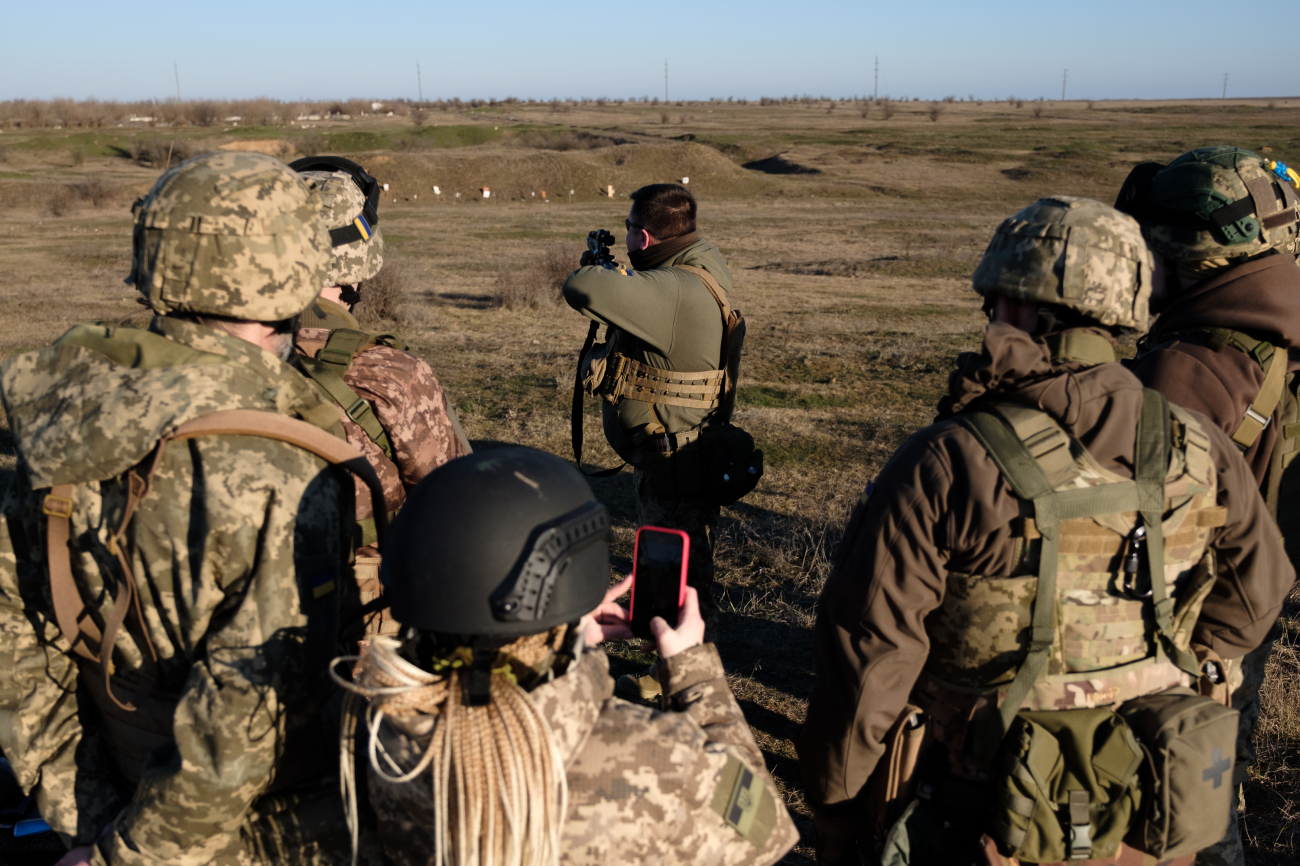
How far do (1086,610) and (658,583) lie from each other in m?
0.98

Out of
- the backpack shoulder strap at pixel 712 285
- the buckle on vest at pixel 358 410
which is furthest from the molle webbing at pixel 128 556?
the backpack shoulder strap at pixel 712 285

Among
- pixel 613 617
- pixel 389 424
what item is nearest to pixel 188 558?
pixel 613 617

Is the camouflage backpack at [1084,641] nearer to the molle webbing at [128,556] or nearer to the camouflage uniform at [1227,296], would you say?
the camouflage uniform at [1227,296]

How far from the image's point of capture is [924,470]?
207 cm

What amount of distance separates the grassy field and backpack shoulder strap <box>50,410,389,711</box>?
8.32 ft

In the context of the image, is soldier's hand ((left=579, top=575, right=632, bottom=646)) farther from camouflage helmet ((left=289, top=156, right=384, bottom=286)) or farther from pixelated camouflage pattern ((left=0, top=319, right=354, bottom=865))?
camouflage helmet ((left=289, top=156, right=384, bottom=286))

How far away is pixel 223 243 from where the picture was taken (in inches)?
73.4

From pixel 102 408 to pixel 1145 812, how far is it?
226 centimetres

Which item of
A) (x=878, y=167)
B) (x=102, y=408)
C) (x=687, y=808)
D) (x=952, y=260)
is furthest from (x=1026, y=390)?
(x=878, y=167)

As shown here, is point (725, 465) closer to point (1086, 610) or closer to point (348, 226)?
point (348, 226)

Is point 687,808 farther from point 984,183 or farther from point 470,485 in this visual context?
point 984,183

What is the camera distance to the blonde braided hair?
143 cm

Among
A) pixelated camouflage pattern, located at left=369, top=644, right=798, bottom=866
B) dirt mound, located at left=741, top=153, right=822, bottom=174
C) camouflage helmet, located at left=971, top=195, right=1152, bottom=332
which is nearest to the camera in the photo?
pixelated camouflage pattern, located at left=369, top=644, right=798, bottom=866

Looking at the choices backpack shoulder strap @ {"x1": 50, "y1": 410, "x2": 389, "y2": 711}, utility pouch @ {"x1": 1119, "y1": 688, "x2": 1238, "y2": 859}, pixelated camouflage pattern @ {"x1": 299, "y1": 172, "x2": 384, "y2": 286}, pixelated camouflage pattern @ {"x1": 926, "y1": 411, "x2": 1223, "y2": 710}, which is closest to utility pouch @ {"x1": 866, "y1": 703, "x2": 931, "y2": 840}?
pixelated camouflage pattern @ {"x1": 926, "y1": 411, "x2": 1223, "y2": 710}
